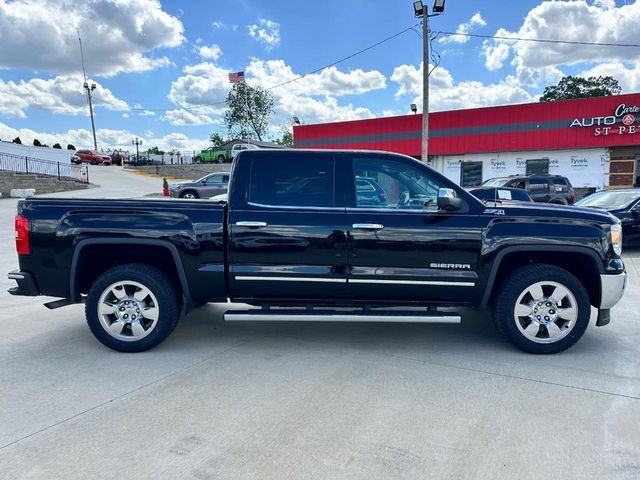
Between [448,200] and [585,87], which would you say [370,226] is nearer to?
[448,200]

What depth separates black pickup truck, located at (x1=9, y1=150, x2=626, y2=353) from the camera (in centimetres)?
411

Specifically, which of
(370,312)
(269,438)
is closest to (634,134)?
(370,312)

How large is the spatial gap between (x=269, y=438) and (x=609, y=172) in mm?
29063

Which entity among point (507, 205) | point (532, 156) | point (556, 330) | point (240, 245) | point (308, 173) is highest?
point (532, 156)

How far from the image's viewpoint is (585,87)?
57.6 metres

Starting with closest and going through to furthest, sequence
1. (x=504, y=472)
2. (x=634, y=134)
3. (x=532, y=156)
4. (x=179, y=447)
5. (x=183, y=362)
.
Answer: (x=504, y=472)
(x=179, y=447)
(x=183, y=362)
(x=634, y=134)
(x=532, y=156)

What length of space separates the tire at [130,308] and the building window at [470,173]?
27.8m

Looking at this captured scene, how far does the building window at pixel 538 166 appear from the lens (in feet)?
90.5

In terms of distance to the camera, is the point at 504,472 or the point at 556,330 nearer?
the point at 504,472

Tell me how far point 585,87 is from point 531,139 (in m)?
39.7

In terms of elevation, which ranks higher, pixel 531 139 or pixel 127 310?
pixel 531 139

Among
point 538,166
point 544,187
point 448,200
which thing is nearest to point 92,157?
point 538,166

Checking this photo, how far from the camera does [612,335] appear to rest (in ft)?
15.7

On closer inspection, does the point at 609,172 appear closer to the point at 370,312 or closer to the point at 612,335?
the point at 612,335
